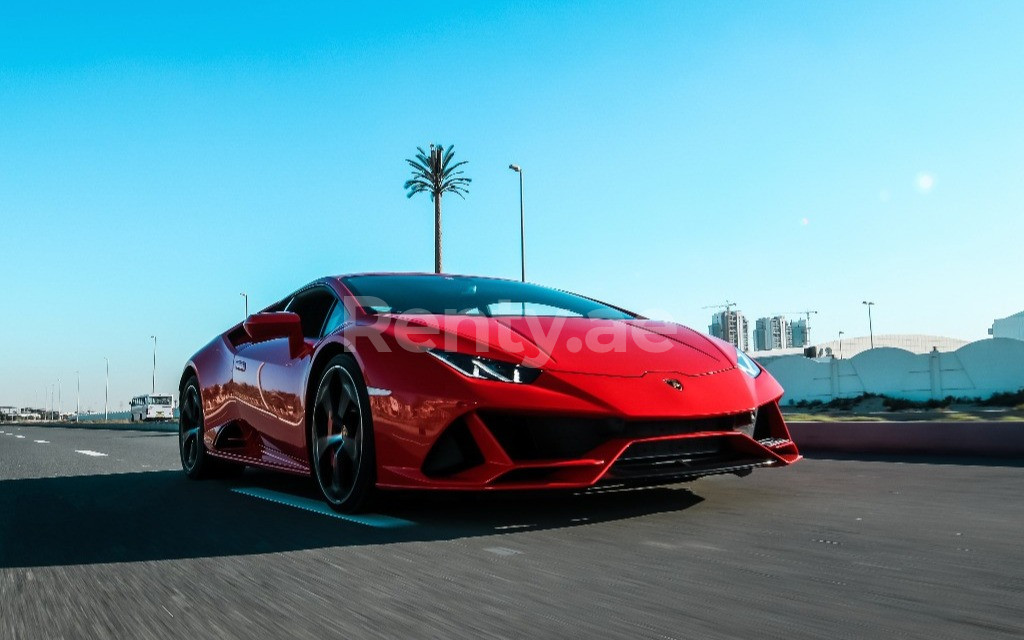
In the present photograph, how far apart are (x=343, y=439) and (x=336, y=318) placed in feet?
2.74

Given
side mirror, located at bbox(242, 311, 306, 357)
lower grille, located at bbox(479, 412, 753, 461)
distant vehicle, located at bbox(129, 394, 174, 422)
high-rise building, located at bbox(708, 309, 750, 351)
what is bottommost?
distant vehicle, located at bbox(129, 394, 174, 422)

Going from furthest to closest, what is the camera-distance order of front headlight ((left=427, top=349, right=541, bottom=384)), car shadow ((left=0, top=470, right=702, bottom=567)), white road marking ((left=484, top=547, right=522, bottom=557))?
front headlight ((left=427, top=349, right=541, bottom=384))
car shadow ((left=0, top=470, right=702, bottom=567))
white road marking ((left=484, top=547, right=522, bottom=557))

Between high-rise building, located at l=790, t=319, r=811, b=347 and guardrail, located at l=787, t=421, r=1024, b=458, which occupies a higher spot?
high-rise building, located at l=790, t=319, r=811, b=347

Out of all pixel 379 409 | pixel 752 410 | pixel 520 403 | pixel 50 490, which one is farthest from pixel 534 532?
pixel 50 490

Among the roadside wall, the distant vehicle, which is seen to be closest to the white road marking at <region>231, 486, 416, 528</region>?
the roadside wall

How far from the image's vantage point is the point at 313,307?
5551 mm

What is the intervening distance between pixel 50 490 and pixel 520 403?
4130 mm

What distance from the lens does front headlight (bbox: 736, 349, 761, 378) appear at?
4.56 metres

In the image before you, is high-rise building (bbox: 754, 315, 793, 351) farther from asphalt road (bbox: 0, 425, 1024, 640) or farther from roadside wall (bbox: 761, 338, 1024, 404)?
asphalt road (bbox: 0, 425, 1024, 640)

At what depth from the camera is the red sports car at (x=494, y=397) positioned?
378 cm

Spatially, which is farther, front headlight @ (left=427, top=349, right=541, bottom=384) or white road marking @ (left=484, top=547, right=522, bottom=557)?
front headlight @ (left=427, top=349, right=541, bottom=384)

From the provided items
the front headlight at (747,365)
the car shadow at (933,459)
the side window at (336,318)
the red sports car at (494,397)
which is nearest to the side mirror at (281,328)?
the red sports car at (494,397)

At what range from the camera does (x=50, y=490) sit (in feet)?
20.3

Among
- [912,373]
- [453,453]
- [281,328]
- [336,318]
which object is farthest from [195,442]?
[912,373]
